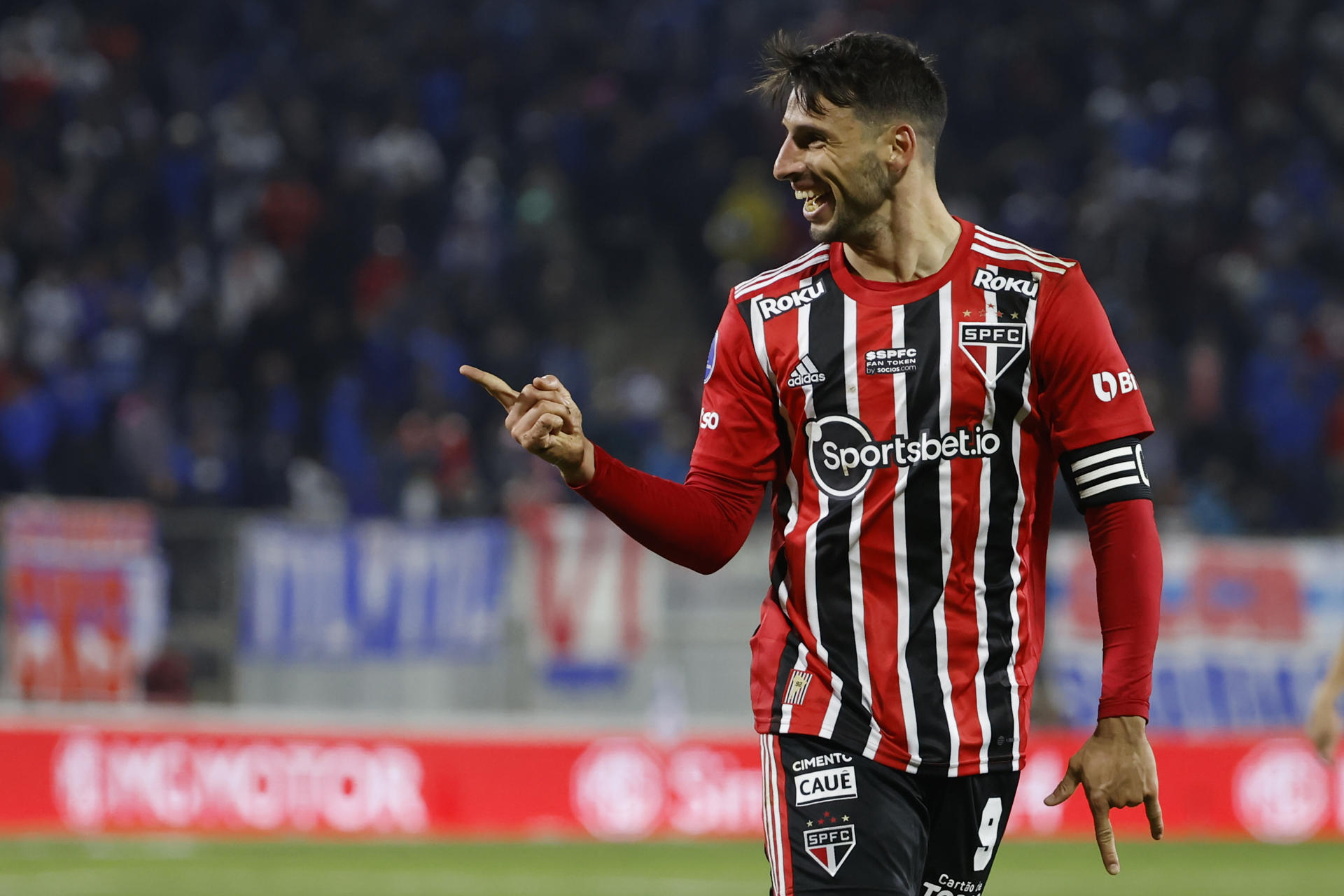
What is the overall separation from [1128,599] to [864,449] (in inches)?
22.2

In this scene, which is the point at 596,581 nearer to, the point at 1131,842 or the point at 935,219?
the point at 1131,842

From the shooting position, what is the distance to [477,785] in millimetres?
13812

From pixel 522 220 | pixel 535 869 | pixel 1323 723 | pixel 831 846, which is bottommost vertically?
pixel 535 869

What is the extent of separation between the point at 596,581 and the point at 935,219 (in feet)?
31.0

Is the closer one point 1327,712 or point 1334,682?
point 1334,682

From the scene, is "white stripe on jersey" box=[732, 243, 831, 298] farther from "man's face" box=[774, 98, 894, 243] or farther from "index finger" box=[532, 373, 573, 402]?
"index finger" box=[532, 373, 573, 402]

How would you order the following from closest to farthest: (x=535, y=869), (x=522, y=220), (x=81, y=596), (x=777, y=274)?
1. (x=777, y=274)
2. (x=535, y=869)
3. (x=81, y=596)
4. (x=522, y=220)

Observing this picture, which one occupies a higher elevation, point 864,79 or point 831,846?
point 864,79

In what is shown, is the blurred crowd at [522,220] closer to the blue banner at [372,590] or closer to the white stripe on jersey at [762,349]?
the blue banner at [372,590]

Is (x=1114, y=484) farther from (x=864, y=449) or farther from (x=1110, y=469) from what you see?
(x=864, y=449)

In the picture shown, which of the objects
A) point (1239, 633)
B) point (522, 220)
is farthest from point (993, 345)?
point (522, 220)

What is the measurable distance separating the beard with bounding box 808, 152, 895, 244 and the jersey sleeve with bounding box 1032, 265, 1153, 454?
379mm

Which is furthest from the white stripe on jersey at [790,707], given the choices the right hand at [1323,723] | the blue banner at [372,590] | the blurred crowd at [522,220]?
the blurred crowd at [522,220]

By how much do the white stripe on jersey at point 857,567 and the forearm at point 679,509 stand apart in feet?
0.75
